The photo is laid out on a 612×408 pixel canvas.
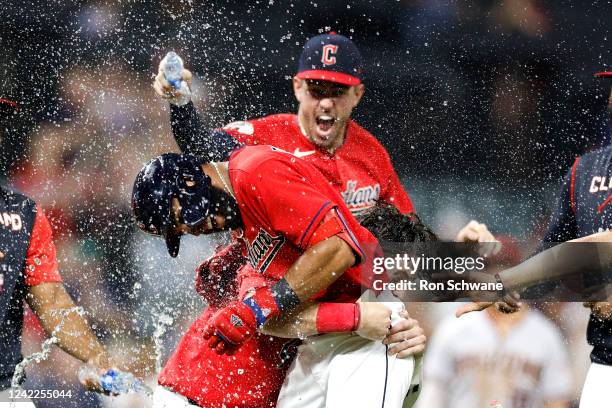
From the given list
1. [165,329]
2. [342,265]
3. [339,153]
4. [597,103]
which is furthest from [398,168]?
[342,265]

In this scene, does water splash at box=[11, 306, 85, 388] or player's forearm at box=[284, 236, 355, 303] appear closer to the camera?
player's forearm at box=[284, 236, 355, 303]

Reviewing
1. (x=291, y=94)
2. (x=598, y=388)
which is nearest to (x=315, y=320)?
(x=598, y=388)

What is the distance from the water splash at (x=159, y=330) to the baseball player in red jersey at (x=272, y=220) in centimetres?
169

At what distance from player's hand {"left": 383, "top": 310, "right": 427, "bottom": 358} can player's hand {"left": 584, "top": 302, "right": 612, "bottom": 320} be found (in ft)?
2.27

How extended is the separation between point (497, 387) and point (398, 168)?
1439 mm

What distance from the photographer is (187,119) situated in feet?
10.8

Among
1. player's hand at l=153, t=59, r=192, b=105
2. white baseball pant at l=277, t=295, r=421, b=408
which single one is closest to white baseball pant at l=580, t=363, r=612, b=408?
white baseball pant at l=277, t=295, r=421, b=408

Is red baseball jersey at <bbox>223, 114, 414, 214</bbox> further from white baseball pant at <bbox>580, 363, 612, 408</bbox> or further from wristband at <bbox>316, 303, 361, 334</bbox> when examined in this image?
wristband at <bbox>316, 303, 361, 334</bbox>

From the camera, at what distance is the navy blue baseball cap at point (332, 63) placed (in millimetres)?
3641

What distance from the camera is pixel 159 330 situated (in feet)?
13.5

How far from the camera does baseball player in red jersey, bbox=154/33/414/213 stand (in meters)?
3.64

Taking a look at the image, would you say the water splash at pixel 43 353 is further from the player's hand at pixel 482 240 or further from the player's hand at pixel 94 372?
the player's hand at pixel 482 240

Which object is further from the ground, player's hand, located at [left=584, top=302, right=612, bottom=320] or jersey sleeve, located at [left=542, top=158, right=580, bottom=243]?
jersey sleeve, located at [left=542, top=158, right=580, bottom=243]

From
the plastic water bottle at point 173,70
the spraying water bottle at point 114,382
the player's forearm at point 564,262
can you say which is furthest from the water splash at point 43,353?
the player's forearm at point 564,262
